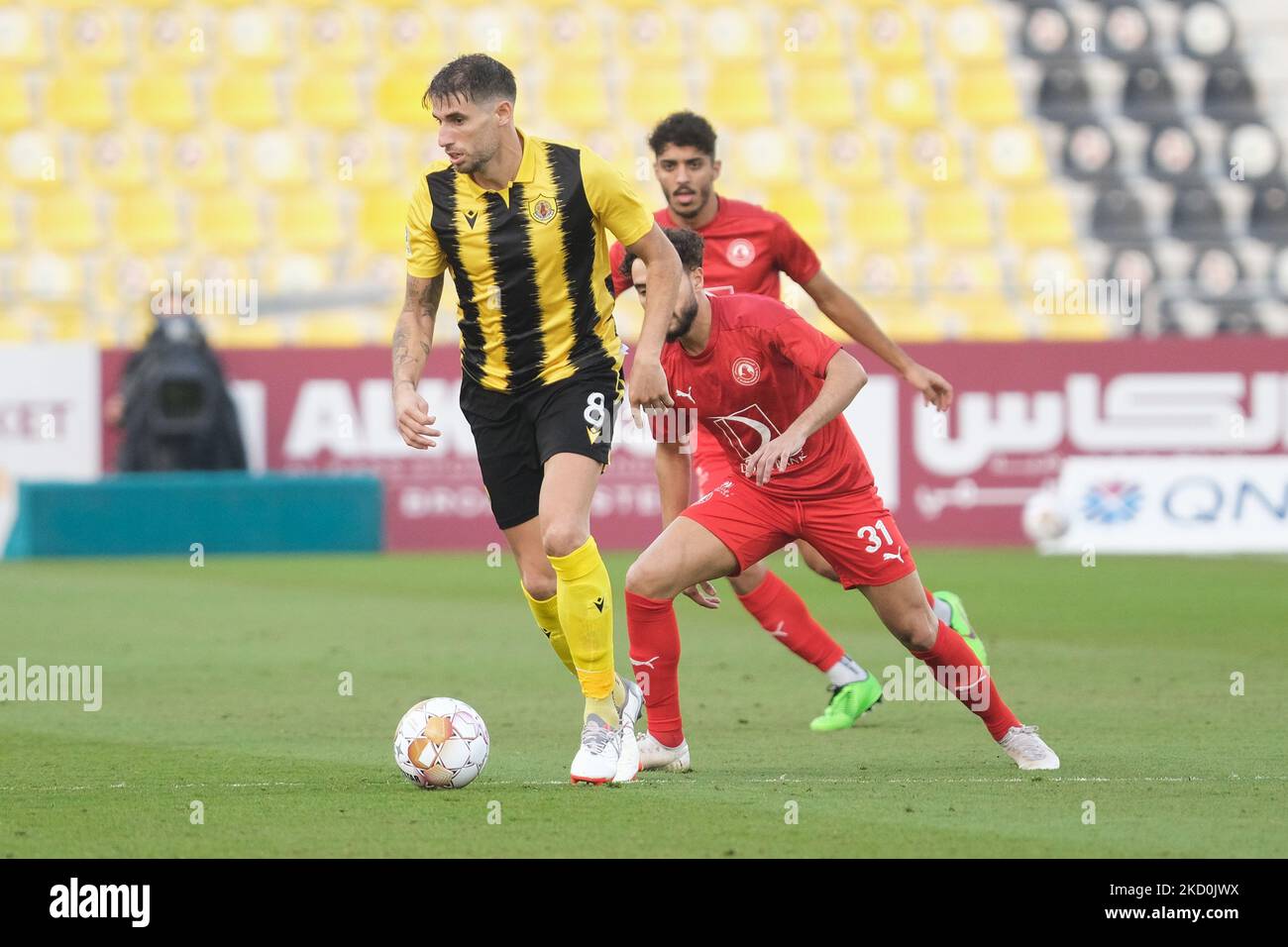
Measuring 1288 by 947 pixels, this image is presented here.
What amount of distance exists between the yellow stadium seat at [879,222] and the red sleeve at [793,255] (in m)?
12.1

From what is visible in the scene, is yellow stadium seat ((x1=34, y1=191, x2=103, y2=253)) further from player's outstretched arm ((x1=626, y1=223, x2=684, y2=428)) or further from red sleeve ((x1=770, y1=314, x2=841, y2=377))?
red sleeve ((x1=770, y1=314, x2=841, y2=377))

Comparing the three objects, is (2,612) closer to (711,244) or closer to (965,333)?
(711,244)

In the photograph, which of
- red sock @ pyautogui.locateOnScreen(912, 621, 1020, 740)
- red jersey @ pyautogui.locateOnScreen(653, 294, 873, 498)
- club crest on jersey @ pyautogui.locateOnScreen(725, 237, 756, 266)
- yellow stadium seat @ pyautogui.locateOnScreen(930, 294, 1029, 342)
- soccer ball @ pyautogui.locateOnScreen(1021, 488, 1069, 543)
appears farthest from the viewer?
yellow stadium seat @ pyautogui.locateOnScreen(930, 294, 1029, 342)

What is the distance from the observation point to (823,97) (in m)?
21.0

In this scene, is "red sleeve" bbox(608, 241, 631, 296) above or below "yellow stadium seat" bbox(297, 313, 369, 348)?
below

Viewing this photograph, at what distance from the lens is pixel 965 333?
18656 mm

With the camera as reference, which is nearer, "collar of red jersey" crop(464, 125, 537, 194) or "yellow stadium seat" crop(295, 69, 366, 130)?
"collar of red jersey" crop(464, 125, 537, 194)

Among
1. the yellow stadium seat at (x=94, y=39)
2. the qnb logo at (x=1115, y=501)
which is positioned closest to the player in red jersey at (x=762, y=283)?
the qnb logo at (x=1115, y=501)

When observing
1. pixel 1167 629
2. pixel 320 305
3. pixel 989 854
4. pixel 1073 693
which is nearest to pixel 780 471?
pixel 989 854

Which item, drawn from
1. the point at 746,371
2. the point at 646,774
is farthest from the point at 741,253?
the point at 646,774

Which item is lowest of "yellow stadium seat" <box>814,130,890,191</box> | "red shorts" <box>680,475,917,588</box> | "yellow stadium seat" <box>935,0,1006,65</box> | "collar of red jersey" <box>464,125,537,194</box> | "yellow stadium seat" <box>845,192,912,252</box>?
"red shorts" <box>680,475,917,588</box>

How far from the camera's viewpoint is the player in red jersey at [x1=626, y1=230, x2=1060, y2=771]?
245 inches

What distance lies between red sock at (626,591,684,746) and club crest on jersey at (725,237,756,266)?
201 centimetres

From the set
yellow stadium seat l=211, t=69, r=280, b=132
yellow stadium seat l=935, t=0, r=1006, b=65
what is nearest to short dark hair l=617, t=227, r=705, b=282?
yellow stadium seat l=211, t=69, r=280, b=132
